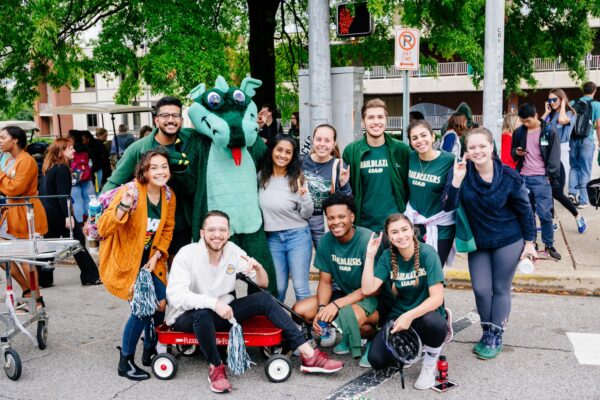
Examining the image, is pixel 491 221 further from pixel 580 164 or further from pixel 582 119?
pixel 580 164

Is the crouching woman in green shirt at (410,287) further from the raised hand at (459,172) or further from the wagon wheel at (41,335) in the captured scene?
the wagon wheel at (41,335)

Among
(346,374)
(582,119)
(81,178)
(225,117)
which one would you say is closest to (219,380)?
(346,374)

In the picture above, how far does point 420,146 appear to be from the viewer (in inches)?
183

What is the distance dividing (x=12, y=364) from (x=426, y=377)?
9.32 feet

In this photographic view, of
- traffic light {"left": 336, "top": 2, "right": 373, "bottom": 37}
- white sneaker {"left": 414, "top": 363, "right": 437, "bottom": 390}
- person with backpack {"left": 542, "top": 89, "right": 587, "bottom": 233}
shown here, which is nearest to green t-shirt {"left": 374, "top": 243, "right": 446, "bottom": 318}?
white sneaker {"left": 414, "top": 363, "right": 437, "bottom": 390}

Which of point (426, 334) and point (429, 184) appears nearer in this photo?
point (426, 334)

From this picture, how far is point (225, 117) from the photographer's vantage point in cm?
468

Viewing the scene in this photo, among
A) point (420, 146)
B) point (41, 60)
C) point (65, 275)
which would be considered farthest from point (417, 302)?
point (41, 60)

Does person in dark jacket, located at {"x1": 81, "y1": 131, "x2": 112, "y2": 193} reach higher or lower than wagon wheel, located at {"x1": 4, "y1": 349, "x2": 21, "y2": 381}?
higher

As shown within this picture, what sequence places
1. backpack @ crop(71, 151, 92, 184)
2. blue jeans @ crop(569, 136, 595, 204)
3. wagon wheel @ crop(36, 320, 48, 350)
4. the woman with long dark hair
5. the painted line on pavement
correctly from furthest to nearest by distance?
blue jeans @ crop(569, 136, 595, 204) < backpack @ crop(71, 151, 92, 184) < wagon wheel @ crop(36, 320, 48, 350) < the woman with long dark hair < the painted line on pavement

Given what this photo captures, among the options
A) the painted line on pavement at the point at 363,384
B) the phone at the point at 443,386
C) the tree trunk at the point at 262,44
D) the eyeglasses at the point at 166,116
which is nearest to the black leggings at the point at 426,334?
the painted line on pavement at the point at 363,384

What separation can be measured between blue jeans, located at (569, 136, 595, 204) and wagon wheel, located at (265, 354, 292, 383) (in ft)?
22.7

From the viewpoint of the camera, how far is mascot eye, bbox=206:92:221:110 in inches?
184

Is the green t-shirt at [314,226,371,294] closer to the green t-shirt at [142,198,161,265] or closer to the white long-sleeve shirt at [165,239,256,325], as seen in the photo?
the white long-sleeve shirt at [165,239,256,325]
